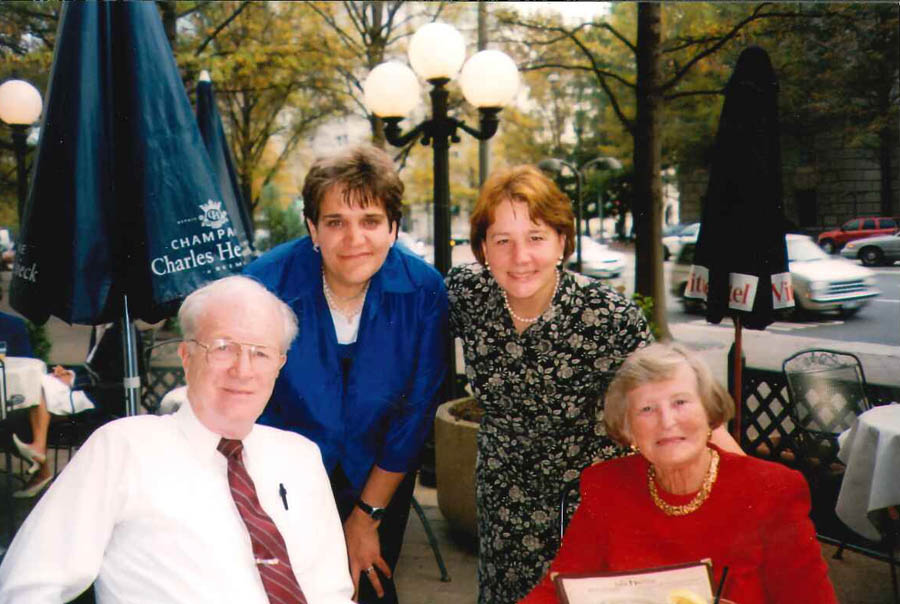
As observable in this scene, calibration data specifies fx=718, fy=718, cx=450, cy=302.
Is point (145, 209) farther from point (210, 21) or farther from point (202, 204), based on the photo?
point (210, 21)

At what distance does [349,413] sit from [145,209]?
909 millimetres

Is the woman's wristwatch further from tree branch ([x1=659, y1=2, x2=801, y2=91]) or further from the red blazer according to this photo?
tree branch ([x1=659, y1=2, x2=801, y2=91])

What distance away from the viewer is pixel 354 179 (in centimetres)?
200

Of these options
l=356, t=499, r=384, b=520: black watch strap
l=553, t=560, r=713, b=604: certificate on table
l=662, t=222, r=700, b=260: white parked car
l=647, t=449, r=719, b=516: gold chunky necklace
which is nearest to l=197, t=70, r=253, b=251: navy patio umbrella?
l=662, t=222, r=700, b=260: white parked car

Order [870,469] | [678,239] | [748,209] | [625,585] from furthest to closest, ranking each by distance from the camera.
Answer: [678,239], [748,209], [870,469], [625,585]

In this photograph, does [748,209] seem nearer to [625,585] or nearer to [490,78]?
[490,78]

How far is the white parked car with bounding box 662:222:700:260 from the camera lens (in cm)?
433

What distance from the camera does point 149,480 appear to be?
1.64m

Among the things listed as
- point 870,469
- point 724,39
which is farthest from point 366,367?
point 724,39

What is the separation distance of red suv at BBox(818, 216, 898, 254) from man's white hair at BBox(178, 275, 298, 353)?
3038 mm

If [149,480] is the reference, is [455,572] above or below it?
below

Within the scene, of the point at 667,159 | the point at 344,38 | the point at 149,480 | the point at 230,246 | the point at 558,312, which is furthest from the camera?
the point at 344,38

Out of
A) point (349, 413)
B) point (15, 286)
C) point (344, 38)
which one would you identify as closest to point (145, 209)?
point (15, 286)

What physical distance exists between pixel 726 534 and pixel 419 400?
96 centimetres
